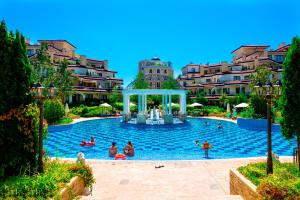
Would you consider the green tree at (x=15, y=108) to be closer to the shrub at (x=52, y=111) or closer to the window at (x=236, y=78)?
the shrub at (x=52, y=111)

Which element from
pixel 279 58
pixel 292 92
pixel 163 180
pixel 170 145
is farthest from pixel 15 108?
pixel 279 58

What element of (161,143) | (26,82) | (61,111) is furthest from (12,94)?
(61,111)

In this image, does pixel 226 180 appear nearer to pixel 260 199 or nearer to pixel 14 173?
pixel 260 199

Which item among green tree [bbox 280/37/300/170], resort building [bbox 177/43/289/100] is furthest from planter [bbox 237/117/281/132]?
resort building [bbox 177/43/289/100]

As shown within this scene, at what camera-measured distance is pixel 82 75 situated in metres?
62.5

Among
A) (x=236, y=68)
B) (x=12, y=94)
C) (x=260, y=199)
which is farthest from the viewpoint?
(x=236, y=68)

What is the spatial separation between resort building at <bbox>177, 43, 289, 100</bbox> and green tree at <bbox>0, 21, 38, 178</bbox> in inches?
2157

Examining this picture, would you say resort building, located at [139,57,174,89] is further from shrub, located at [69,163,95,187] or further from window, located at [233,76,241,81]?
shrub, located at [69,163,95,187]

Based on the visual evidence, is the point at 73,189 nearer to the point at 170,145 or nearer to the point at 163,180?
the point at 163,180

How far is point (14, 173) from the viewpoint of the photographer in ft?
25.0

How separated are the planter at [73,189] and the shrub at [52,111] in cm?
2454

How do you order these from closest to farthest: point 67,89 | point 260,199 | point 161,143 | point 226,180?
point 260,199 < point 226,180 < point 161,143 < point 67,89

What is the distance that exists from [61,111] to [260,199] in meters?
29.7

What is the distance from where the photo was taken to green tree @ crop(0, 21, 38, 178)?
7.31 metres
